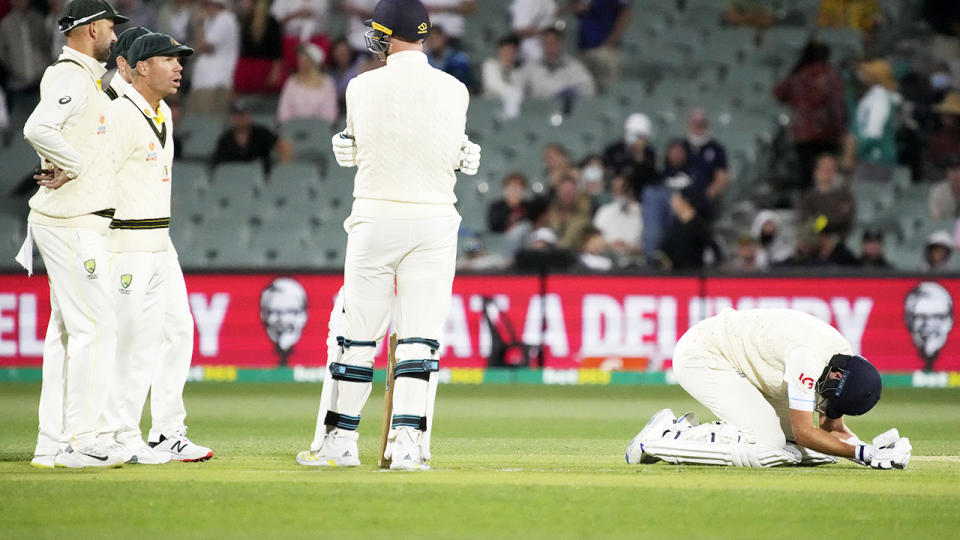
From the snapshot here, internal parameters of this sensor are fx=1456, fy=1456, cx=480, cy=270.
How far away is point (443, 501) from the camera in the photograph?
6484 millimetres

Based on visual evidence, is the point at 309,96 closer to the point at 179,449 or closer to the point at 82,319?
the point at 179,449

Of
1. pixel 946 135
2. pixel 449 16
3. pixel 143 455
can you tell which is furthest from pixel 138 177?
pixel 946 135

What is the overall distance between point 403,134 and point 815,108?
40.6 feet

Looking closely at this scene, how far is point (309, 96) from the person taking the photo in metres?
19.1

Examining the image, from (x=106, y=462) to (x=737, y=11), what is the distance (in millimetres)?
14852

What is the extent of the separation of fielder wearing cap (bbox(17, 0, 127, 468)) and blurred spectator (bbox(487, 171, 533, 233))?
9908 mm

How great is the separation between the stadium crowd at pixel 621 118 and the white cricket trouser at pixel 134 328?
339 inches

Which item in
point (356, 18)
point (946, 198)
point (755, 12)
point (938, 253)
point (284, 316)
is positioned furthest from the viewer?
point (755, 12)

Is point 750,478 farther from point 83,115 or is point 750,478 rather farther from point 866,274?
point 866,274

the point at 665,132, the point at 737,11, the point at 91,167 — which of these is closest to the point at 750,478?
the point at 91,167

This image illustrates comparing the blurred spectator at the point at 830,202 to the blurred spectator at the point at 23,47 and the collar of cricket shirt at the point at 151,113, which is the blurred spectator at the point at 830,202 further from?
the collar of cricket shirt at the point at 151,113

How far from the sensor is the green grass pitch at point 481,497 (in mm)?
5875

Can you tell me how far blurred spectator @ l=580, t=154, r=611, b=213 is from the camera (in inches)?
702

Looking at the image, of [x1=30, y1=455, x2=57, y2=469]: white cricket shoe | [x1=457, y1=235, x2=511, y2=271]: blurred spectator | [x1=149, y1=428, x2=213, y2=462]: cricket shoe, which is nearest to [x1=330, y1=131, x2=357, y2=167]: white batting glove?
[x1=149, y1=428, x2=213, y2=462]: cricket shoe
